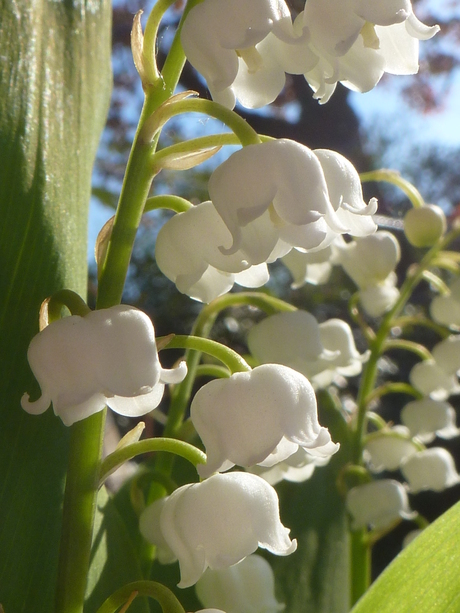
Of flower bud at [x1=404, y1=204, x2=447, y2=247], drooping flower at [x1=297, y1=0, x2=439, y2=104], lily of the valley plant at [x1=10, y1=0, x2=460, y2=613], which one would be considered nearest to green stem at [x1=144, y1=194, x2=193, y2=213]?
lily of the valley plant at [x1=10, y1=0, x2=460, y2=613]

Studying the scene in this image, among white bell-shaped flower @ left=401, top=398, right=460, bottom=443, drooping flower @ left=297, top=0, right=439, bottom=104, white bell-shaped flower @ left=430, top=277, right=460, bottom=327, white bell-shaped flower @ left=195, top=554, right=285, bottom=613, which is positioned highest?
drooping flower @ left=297, top=0, right=439, bottom=104

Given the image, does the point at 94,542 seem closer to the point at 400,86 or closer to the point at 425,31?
the point at 425,31

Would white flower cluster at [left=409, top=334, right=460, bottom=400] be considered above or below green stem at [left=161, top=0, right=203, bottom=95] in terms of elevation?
below

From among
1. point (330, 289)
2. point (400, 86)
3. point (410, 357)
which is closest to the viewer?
point (330, 289)

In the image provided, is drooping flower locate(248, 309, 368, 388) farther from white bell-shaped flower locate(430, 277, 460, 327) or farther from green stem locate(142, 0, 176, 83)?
white bell-shaped flower locate(430, 277, 460, 327)

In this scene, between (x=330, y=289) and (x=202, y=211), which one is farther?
(x=330, y=289)

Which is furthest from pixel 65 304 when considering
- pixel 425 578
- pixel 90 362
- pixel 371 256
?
pixel 371 256

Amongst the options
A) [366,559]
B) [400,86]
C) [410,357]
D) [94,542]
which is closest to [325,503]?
[366,559]
